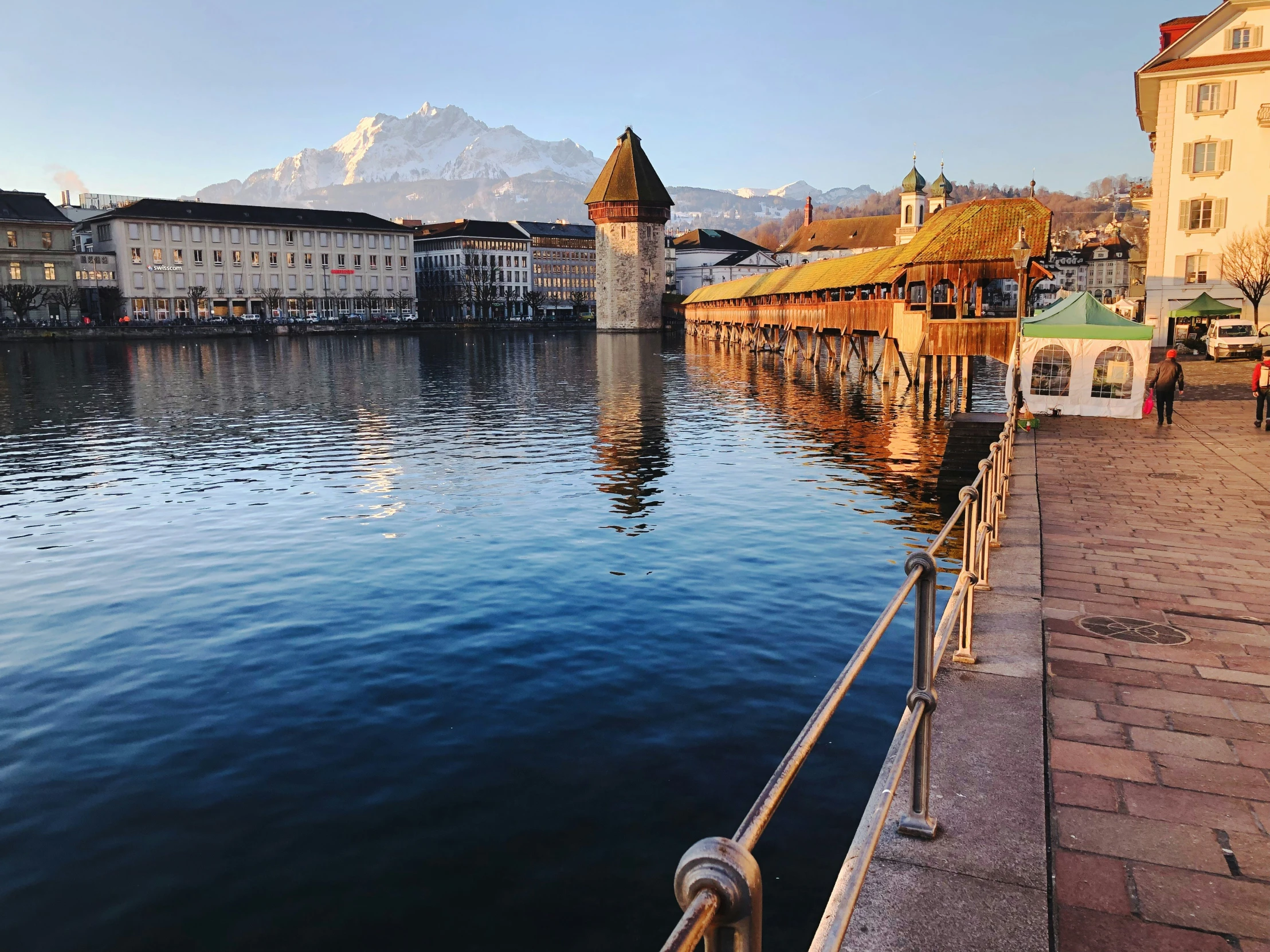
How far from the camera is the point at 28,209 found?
367 feet

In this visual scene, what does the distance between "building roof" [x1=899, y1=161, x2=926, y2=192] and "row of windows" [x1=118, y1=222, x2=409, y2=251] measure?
72.3 metres

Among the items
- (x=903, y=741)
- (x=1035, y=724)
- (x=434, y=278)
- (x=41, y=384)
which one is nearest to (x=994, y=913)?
(x=903, y=741)

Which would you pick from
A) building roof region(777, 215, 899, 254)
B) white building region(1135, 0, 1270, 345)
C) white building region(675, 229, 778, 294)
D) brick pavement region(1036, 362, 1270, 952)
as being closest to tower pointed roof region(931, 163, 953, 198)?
building roof region(777, 215, 899, 254)

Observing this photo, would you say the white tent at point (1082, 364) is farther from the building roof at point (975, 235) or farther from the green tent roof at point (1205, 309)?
the green tent roof at point (1205, 309)

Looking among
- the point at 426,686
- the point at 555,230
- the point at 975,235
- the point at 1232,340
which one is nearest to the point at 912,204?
the point at 555,230

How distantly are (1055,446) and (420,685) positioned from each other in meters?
14.4

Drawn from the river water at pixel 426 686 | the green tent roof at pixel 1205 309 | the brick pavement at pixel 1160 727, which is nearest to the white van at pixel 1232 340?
the green tent roof at pixel 1205 309

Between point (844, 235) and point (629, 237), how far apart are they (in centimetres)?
6122

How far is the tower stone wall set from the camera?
126562 millimetres

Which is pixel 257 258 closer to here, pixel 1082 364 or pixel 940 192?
pixel 940 192

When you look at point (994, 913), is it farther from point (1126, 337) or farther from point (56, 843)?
point (1126, 337)

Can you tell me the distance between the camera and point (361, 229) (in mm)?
139875

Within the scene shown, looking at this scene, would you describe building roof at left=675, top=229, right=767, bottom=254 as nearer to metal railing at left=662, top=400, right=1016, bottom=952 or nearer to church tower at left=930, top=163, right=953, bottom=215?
church tower at left=930, top=163, right=953, bottom=215

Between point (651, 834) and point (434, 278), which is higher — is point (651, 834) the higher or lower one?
the lower one
